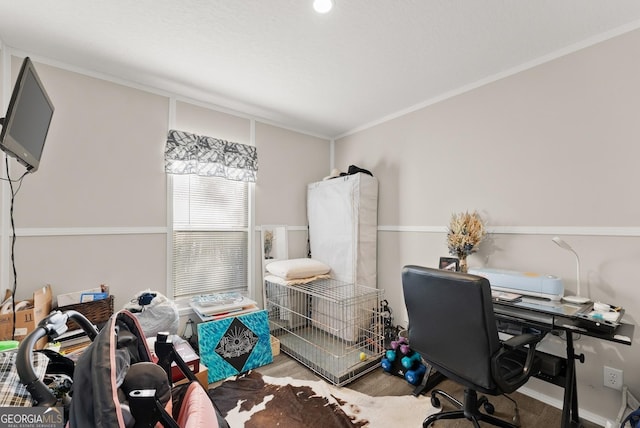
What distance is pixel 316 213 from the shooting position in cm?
338

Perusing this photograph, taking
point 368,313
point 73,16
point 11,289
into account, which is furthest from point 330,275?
point 73,16

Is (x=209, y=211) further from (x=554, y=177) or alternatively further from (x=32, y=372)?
(x=554, y=177)

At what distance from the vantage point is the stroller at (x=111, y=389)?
771mm

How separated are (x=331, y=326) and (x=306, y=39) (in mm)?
2592

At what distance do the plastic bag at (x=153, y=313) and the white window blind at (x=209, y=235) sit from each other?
1.48 ft

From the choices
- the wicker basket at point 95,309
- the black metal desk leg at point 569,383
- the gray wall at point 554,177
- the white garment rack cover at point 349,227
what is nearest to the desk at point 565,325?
the black metal desk leg at point 569,383

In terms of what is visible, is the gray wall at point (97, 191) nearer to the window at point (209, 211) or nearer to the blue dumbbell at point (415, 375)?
the window at point (209, 211)

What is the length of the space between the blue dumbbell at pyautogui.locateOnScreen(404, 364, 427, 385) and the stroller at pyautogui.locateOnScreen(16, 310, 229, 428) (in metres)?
1.58

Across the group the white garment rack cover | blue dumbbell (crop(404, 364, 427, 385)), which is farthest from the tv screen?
blue dumbbell (crop(404, 364, 427, 385))

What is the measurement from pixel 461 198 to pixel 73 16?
301 centimetres

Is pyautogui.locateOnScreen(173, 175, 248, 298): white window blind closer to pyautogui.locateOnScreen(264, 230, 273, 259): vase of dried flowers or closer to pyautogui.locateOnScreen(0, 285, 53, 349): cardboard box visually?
pyautogui.locateOnScreen(264, 230, 273, 259): vase of dried flowers

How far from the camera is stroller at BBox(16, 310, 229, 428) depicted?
77 cm

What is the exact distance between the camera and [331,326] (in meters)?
2.95

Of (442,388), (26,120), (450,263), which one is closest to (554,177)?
(450,263)
